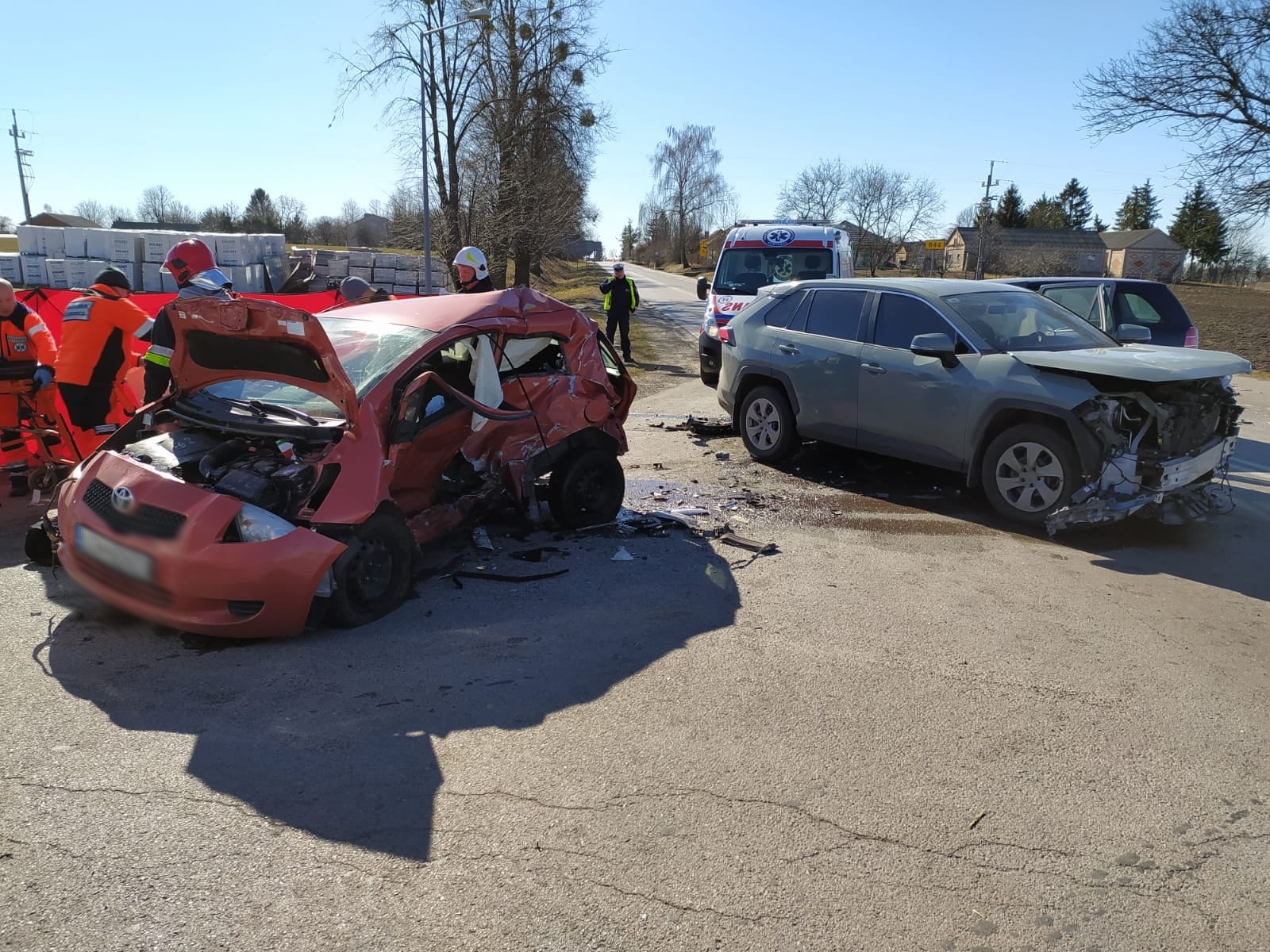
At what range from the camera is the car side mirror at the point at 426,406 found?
5.05m

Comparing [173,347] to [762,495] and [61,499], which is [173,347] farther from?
[762,495]

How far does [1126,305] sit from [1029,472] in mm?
5315

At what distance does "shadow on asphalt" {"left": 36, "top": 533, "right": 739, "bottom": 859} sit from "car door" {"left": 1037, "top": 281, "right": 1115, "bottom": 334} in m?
7.32

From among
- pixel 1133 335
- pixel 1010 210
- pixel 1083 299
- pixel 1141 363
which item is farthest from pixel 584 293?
pixel 1010 210

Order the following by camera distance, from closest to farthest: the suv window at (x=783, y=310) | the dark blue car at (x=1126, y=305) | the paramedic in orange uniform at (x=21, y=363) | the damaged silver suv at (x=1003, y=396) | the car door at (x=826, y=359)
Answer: the damaged silver suv at (x=1003, y=396), the paramedic in orange uniform at (x=21, y=363), the car door at (x=826, y=359), the suv window at (x=783, y=310), the dark blue car at (x=1126, y=305)

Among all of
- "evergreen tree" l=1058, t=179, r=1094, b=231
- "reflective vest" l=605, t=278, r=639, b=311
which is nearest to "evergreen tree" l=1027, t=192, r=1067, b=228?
"evergreen tree" l=1058, t=179, r=1094, b=231

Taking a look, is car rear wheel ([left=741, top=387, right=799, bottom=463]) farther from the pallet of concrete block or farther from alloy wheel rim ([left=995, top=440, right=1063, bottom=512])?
the pallet of concrete block

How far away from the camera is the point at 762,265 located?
44.4ft

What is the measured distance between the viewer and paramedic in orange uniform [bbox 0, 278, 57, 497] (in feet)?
22.1

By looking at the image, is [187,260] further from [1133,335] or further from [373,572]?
[1133,335]

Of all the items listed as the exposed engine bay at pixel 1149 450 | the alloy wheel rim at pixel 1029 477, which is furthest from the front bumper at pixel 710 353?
the exposed engine bay at pixel 1149 450

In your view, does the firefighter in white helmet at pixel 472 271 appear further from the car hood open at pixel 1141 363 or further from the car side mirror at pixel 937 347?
the car hood open at pixel 1141 363

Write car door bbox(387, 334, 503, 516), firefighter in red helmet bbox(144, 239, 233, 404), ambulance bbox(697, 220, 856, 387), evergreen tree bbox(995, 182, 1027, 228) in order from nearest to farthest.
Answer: car door bbox(387, 334, 503, 516), firefighter in red helmet bbox(144, 239, 233, 404), ambulance bbox(697, 220, 856, 387), evergreen tree bbox(995, 182, 1027, 228)

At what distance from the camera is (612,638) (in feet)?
15.3
